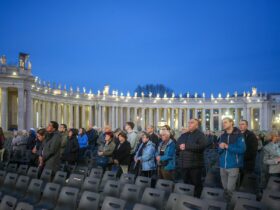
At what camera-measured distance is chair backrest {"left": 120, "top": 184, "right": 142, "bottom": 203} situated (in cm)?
839

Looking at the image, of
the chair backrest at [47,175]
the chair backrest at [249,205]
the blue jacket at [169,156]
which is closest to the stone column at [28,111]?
the chair backrest at [47,175]

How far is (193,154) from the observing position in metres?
10.4

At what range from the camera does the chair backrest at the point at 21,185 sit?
989 cm

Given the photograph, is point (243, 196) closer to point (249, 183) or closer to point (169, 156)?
point (249, 183)

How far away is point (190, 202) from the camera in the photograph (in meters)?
6.05

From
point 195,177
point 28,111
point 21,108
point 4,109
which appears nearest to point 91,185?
point 195,177

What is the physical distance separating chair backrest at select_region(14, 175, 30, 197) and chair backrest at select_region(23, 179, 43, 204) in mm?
352

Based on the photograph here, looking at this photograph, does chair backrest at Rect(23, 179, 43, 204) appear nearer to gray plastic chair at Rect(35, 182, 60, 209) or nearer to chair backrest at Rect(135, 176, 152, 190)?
gray plastic chair at Rect(35, 182, 60, 209)

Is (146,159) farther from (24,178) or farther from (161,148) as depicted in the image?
(24,178)

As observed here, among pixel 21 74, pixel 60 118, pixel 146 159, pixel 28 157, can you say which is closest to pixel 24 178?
pixel 146 159

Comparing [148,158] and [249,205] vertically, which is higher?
[148,158]

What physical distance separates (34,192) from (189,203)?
183 inches

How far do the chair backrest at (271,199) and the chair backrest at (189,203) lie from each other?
1387 mm

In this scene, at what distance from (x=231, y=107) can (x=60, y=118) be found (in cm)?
4170
